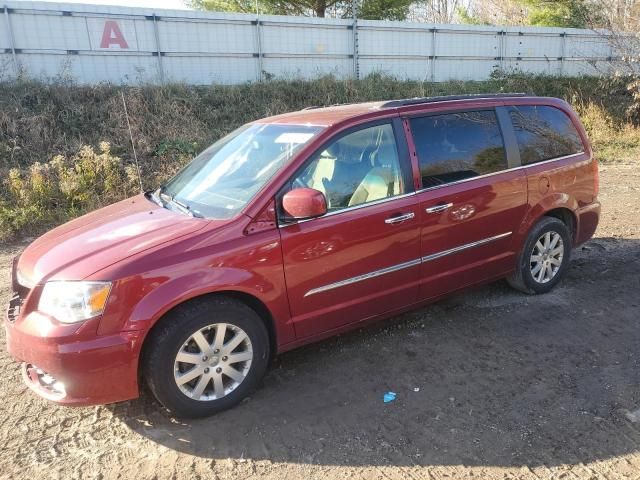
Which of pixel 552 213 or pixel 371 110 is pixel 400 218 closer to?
pixel 371 110

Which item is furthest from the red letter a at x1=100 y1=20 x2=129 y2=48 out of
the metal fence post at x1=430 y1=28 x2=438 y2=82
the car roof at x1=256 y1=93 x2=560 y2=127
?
the car roof at x1=256 y1=93 x2=560 y2=127

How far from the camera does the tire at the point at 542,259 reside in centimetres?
459

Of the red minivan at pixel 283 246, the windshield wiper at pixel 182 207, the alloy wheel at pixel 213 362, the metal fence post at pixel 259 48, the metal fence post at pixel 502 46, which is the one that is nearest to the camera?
the red minivan at pixel 283 246

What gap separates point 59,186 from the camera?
848cm

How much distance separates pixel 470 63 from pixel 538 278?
1401 centimetres

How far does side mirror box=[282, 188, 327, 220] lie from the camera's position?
10.4ft

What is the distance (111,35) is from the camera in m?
12.1

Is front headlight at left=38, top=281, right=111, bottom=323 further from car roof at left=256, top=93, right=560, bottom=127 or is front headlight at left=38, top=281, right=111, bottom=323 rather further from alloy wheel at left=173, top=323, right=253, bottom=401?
car roof at left=256, top=93, right=560, bottom=127

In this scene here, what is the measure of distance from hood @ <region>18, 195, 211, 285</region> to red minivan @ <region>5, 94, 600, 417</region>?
15mm

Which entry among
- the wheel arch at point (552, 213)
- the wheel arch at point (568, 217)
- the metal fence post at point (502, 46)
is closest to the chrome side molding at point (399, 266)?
the wheel arch at point (552, 213)

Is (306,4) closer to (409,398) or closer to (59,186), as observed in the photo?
(59,186)

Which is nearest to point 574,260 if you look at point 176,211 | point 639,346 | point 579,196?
point 579,196

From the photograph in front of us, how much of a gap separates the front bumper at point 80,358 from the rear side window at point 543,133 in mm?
3479

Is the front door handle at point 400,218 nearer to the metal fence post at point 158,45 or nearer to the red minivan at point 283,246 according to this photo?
the red minivan at point 283,246
